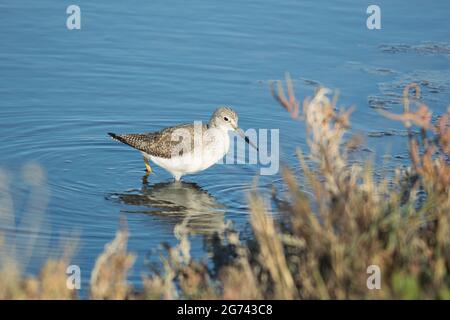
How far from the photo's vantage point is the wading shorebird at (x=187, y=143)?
356 inches

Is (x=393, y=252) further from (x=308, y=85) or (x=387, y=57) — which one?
(x=387, y=57)

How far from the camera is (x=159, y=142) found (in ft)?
30.4

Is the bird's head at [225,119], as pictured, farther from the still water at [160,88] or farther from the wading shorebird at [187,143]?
the still water at [160,88]

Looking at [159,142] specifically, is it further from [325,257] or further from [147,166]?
[325,257]

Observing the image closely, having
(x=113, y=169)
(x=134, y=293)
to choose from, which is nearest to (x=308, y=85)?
(x=113, y=169)

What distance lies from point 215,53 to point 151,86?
1.23 metres

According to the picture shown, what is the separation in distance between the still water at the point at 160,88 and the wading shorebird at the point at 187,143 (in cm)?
26

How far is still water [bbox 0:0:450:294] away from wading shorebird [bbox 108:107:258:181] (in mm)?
264

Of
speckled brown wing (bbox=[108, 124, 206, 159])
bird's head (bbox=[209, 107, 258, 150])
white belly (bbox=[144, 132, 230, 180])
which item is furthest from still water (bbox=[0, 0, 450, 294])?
bird's head (bbox=[209, 107, 258, 150])

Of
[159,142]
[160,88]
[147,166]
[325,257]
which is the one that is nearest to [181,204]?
[159,142]

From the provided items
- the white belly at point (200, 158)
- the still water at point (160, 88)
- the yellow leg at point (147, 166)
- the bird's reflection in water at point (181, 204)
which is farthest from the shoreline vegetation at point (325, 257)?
the yellow leg at point (147, 166)

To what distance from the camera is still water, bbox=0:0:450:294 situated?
810 cm

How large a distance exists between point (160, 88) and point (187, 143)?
218cm

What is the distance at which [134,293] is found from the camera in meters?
5.66
